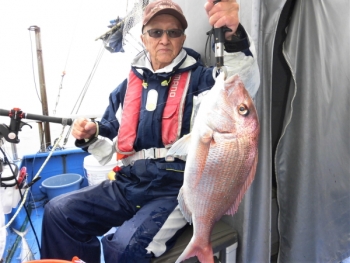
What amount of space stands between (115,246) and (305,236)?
1608mm

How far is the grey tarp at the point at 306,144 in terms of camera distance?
1773mm

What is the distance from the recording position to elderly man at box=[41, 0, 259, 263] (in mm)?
1775

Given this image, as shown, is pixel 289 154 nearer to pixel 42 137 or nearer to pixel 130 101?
pixel 130 101

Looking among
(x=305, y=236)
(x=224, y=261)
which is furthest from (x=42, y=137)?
(x=305, y=236)

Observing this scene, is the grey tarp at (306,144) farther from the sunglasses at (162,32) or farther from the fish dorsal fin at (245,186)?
the fish dorsal fin at (245,186)

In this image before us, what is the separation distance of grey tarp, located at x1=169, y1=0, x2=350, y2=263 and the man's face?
57cm

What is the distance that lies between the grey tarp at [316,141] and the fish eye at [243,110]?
994 mm

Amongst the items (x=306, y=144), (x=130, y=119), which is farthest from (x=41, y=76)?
(x=306, y=144)

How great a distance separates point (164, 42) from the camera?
2.06 m

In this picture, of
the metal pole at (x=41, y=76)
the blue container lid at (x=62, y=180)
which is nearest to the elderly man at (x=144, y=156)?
the blue container lid at (x=62, y=180)

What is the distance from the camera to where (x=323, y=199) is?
203 cm

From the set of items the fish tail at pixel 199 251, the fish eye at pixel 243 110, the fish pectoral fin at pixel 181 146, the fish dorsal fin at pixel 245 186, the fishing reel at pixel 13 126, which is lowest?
the fish tail at pixel 199 251

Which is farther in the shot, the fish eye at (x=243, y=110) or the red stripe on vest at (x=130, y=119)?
the red stripe on vest at (x=130, y=119)

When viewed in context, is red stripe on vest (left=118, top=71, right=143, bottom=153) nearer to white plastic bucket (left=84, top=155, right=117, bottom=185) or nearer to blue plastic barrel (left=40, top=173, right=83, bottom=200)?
white plastic bucket (left=84, top=155, right=117, bottom=185)
